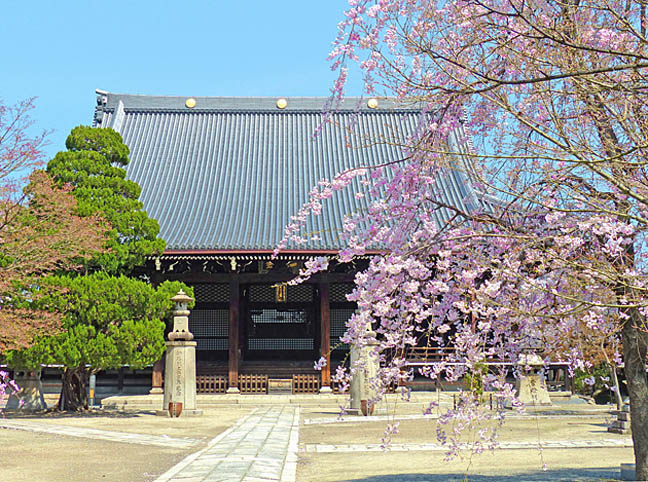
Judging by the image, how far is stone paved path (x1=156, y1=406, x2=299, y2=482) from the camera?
7293 mm

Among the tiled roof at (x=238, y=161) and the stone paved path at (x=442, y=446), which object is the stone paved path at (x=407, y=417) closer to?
the stone paved path at (x=442, y=446)

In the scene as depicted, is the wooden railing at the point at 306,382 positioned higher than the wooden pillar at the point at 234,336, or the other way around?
the wooden pillar at the point at 234,336

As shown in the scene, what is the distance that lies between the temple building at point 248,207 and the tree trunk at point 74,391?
405 cm

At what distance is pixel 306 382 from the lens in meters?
21.4

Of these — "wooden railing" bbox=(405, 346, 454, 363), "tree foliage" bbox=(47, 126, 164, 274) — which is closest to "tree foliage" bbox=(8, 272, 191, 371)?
"tree foliage" bbox=(47, 126, 164, 274)

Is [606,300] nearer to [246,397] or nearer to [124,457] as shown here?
[124,457]

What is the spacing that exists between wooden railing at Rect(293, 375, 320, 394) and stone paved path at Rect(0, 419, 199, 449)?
343 inches

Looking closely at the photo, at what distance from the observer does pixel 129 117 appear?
28.6m

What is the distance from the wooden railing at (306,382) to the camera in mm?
21062

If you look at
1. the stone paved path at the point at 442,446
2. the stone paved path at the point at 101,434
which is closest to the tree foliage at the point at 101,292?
the stone paved path at the point at 101,434

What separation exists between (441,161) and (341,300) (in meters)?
19.6

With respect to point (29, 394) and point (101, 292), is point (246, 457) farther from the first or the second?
point (29, 394)

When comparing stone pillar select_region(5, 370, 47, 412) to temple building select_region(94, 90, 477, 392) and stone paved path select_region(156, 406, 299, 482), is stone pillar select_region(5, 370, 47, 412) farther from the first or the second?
stone paved path select_region(156, 406, 299, 482)

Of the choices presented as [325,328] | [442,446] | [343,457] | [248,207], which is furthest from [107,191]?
[442,446]
